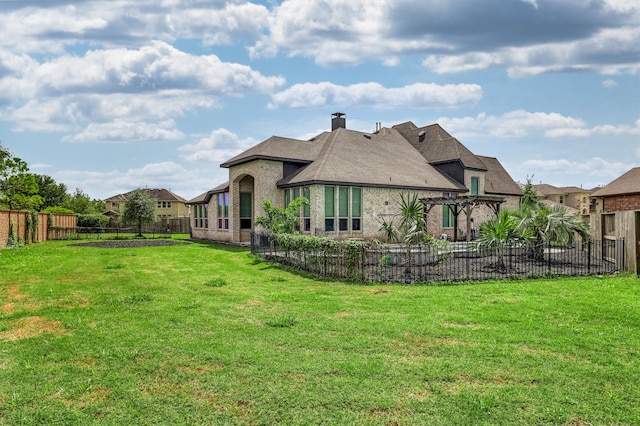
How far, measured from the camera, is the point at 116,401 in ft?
15.8

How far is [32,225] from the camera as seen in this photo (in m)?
32.0

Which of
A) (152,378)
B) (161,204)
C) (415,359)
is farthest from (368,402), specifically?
(161,204)

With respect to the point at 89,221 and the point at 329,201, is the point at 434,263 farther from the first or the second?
the point at 89,221

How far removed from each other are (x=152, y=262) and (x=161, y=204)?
191 ft

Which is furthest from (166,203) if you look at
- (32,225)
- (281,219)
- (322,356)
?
(322,356)

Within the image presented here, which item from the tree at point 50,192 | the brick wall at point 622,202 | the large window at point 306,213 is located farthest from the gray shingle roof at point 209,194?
the tree at point 50,192

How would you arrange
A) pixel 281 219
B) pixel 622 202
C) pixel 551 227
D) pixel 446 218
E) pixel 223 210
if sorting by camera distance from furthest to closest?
pixel 622 202 → pixel 223 210 → pixel 446 218 → pixel 281 219 → pixel 551 227

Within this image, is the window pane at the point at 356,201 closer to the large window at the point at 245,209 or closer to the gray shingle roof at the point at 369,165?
the gray shingle roof at the point at 369,165

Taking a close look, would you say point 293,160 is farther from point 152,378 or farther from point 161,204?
point 161,204

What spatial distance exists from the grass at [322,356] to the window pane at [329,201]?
12.5 m

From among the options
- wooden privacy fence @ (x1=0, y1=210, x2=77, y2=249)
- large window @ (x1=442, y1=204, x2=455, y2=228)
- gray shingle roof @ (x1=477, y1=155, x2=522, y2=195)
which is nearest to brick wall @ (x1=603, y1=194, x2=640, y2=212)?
gray shingle roof @ (x1=477, y1=155, x2=522, y2=195)

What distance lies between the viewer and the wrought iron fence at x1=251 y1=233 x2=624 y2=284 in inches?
514

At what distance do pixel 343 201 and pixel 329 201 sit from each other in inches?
36.2

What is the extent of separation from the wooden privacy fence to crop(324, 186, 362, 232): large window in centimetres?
1963
